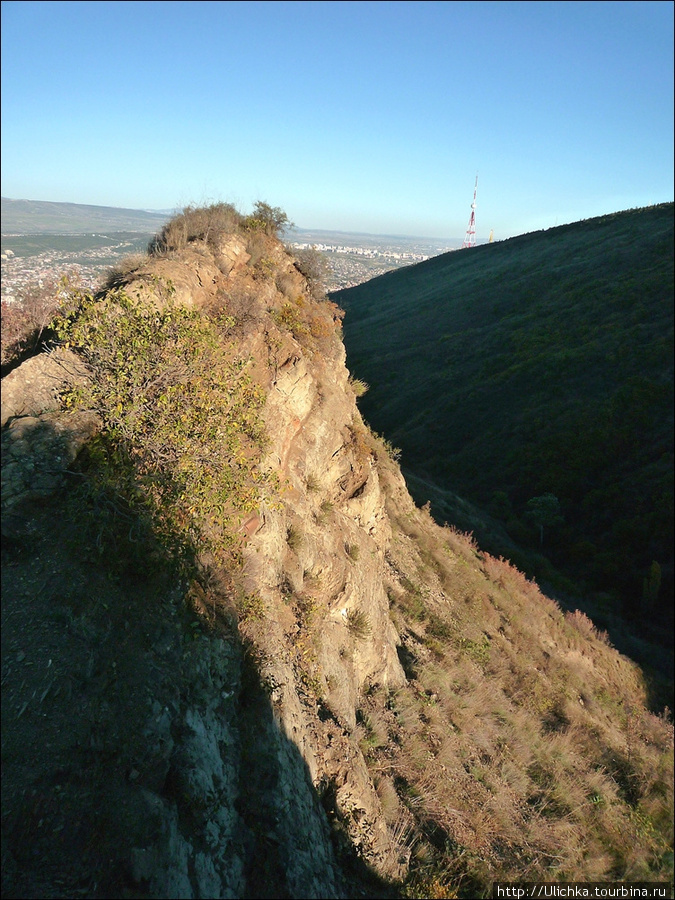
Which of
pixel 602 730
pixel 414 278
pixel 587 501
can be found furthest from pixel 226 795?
pixel 414 278

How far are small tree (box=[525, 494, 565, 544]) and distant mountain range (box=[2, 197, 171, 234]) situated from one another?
81.5ft

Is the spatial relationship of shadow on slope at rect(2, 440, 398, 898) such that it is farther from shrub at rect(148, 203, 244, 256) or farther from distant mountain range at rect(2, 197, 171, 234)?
distant mountain range at rect(2, 197, 171, 234)

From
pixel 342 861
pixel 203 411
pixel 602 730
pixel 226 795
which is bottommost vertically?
pixel 602 730

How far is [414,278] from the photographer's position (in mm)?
91438

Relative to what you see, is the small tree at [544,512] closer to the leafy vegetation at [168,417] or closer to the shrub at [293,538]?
the shrub at [293,538]

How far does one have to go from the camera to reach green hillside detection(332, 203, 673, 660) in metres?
24.4

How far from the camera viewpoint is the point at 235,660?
180 inches

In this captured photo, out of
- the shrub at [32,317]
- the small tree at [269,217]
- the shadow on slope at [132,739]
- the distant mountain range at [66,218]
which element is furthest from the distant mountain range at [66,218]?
the shadow on slope at [132,739]

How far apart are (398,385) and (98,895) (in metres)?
45.0

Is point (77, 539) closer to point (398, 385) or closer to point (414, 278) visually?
point (398, 385)

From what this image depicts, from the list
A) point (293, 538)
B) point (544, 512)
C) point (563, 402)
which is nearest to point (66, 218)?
point (293, 538)

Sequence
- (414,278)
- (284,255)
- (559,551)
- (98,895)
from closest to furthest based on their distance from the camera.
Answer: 1. (98,895)
2. (284,255)
3. (559,551)
4. (414,278)

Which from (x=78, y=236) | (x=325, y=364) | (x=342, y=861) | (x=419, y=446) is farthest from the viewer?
(x=419, y=446)

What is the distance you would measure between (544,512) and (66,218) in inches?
1360
